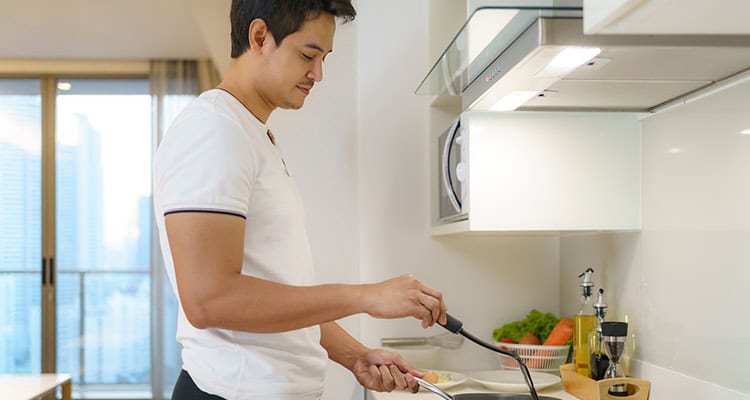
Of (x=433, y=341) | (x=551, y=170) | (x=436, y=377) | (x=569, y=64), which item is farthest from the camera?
(x=433, y=341)

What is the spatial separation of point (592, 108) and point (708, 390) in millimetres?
720

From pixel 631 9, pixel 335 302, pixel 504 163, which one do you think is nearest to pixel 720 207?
pixel 504 163

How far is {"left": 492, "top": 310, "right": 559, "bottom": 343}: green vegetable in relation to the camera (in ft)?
8.60

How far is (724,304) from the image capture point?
5.65 ft

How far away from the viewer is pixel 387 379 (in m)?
1.65

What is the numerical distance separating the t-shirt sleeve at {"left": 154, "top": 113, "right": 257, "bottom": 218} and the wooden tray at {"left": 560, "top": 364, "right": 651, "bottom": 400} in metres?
1.07

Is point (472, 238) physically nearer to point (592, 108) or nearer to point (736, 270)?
point (592, 108)

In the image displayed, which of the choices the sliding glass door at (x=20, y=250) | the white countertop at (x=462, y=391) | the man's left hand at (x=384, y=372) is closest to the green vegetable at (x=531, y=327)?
the white countertop at (x=462, y=391)

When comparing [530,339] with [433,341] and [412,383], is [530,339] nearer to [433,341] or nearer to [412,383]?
[433,341]

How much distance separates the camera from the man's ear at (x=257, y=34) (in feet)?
4.67

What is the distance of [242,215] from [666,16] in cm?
67

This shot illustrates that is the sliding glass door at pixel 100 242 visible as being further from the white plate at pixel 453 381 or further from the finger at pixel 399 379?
the finger at pixel 399 379

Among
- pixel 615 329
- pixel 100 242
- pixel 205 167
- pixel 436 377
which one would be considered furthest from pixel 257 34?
pixel 100 242

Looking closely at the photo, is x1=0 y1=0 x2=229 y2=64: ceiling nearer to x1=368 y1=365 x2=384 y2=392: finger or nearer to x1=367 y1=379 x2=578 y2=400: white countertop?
x1=367 y1=379 x2=578 y2=400: white countertop
